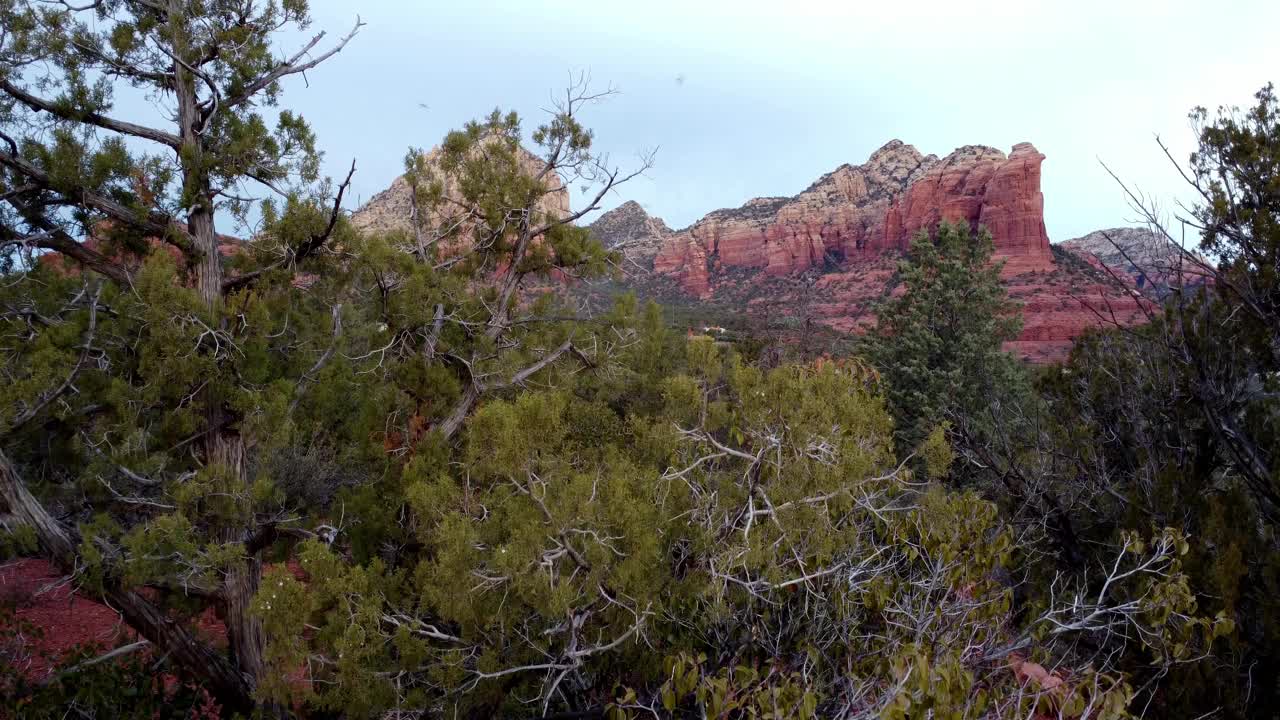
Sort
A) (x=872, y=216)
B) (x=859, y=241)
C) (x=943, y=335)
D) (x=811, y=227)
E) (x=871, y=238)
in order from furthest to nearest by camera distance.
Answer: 1. (x=811, y=227)
2. (x=859, y=241)
3. (x=872, y=216)
4. (x=871, y=238)
5. (x=943, y=335)

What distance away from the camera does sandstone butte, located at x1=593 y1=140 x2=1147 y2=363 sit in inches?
2216

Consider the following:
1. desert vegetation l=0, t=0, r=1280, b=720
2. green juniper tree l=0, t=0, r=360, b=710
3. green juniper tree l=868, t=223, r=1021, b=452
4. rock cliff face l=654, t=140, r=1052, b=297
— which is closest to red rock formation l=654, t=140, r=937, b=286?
rock cliff face l=654, t=140, r=1052, b=297

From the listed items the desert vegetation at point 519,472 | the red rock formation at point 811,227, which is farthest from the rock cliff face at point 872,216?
the desert vegetation at point 519,472

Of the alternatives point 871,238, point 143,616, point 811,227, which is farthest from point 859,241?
point 143,616

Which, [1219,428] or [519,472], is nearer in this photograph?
[519,472]

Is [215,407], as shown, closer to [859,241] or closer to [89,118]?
[89,118]

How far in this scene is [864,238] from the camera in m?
87.1

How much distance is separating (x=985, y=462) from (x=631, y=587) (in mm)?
5052

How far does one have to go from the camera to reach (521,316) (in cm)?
712

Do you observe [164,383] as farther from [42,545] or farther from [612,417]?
[612,417]

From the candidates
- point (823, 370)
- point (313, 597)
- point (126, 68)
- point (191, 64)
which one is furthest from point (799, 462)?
point (126, 68)

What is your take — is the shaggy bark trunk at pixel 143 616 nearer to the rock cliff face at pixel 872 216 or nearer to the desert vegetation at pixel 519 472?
the desert vegetation at pixel 519 472

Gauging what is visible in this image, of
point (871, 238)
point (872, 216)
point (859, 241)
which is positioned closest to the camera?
point (871, 238)

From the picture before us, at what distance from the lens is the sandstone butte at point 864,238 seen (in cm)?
5628
